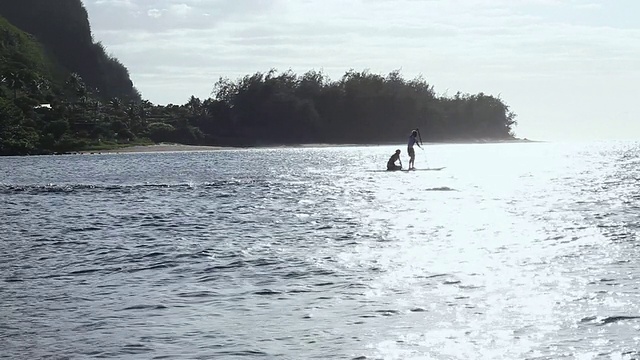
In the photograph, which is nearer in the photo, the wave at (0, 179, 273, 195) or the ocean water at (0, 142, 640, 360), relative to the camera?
the ocean water at (0, 142, 640, 360)

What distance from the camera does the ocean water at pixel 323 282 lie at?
1505 centimetres

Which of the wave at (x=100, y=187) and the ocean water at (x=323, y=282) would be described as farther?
the wave at (x=100, y=187)

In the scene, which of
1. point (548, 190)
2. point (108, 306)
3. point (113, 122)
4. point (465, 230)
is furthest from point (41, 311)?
point (113, 122)

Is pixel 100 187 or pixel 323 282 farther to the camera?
pixel 100 187

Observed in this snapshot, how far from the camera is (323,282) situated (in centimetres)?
2127

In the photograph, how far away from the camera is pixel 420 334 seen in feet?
50.7

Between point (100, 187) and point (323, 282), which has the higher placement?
point (323, 282)

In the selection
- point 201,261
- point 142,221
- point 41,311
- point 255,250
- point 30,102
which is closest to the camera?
point 41,311

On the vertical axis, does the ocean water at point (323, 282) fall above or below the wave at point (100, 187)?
above

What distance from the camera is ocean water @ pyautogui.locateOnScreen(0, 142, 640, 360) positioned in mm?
15047

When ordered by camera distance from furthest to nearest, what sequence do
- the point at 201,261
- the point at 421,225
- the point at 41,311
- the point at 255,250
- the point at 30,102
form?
the point at 30,102
the point at 421,225
the point at 255,250
the point at 201,261
the point at 41,311

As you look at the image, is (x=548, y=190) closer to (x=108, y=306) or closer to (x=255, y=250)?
(x=255, y=250)

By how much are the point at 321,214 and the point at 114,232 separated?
11591mm

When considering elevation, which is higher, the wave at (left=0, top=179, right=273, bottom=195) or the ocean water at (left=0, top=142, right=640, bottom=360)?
the ocean water at (left=0, top=142, right=640, bottom=360)
